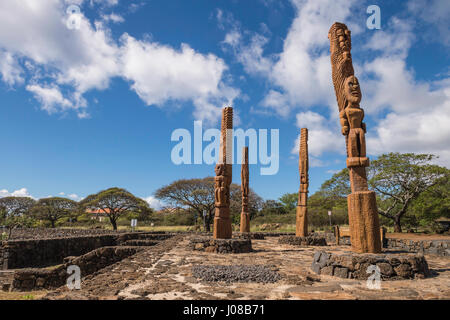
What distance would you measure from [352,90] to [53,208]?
41.2 m

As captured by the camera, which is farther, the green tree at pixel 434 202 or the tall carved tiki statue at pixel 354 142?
the green tree at pixel 434 202

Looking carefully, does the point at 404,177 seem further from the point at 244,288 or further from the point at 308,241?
→ the point at 244,288

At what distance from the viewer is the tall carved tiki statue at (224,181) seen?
9.55 m

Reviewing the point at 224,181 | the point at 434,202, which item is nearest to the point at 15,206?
the point at 224,181

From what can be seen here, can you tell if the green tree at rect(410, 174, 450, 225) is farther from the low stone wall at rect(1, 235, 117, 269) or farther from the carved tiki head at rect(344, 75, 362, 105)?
the low stone wall at rect(1, 235, 117, 269)

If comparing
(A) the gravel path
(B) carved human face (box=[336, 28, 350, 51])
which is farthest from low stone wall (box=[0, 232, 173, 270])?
(B) carved human face (box=[336, 28, 350, 51])

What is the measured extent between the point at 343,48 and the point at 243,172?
10352 mm

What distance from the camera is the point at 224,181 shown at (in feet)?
32.4

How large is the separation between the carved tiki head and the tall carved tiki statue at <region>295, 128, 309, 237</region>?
6.68 meters

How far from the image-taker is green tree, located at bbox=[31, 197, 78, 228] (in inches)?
1426

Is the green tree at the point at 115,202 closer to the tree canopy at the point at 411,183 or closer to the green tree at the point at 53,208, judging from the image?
the green tree at the point at 53,208
